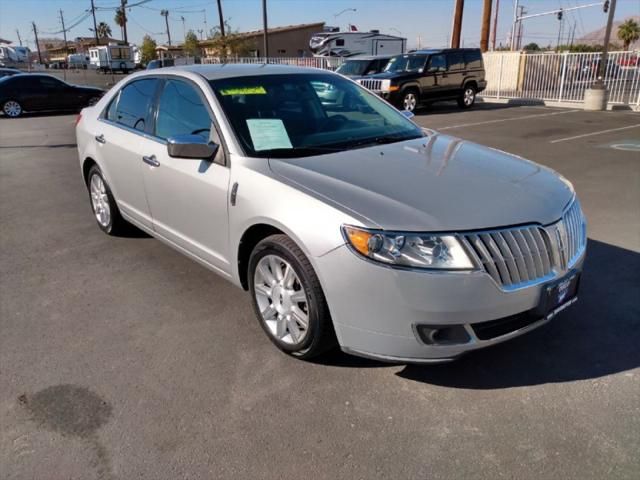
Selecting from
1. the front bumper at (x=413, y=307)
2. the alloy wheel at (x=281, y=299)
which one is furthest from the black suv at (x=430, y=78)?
the front bumper at (x=413, y=307)

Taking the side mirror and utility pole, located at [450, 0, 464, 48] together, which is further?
utility pole, located at [450, 0, 464, 48]

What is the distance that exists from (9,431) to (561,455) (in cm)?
263

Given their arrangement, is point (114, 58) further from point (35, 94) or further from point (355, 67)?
point (355, 67)

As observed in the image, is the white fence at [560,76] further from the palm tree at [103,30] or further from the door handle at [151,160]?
the palm tree at [103,30]

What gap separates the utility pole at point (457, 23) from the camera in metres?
24.2

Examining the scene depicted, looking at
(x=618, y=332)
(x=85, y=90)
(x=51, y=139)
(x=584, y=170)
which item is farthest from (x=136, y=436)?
(x=85, y=90)

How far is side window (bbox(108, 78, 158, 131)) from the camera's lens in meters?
4.32

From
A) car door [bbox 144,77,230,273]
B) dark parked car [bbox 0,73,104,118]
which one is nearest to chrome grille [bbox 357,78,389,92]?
dark parked car [bbox 0,73,104,118]

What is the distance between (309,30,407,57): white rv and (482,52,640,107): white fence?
9.41m

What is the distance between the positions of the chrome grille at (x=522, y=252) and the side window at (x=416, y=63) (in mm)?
14984

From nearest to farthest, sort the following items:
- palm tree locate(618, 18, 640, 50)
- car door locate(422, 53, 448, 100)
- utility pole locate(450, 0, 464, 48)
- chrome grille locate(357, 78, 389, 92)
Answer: chrome grille locate(357, 78, 389, 92), car door locate(422, 53, 448, 100), utility pole locate(450, 0, 464, 48), palm tree locate(618, 18, 640, 50)

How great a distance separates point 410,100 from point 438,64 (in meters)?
1.75

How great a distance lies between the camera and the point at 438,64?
1702cm

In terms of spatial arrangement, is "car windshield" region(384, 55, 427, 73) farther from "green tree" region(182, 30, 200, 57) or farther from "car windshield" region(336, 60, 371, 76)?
"green tree" region(182, 30, 200, 57)
